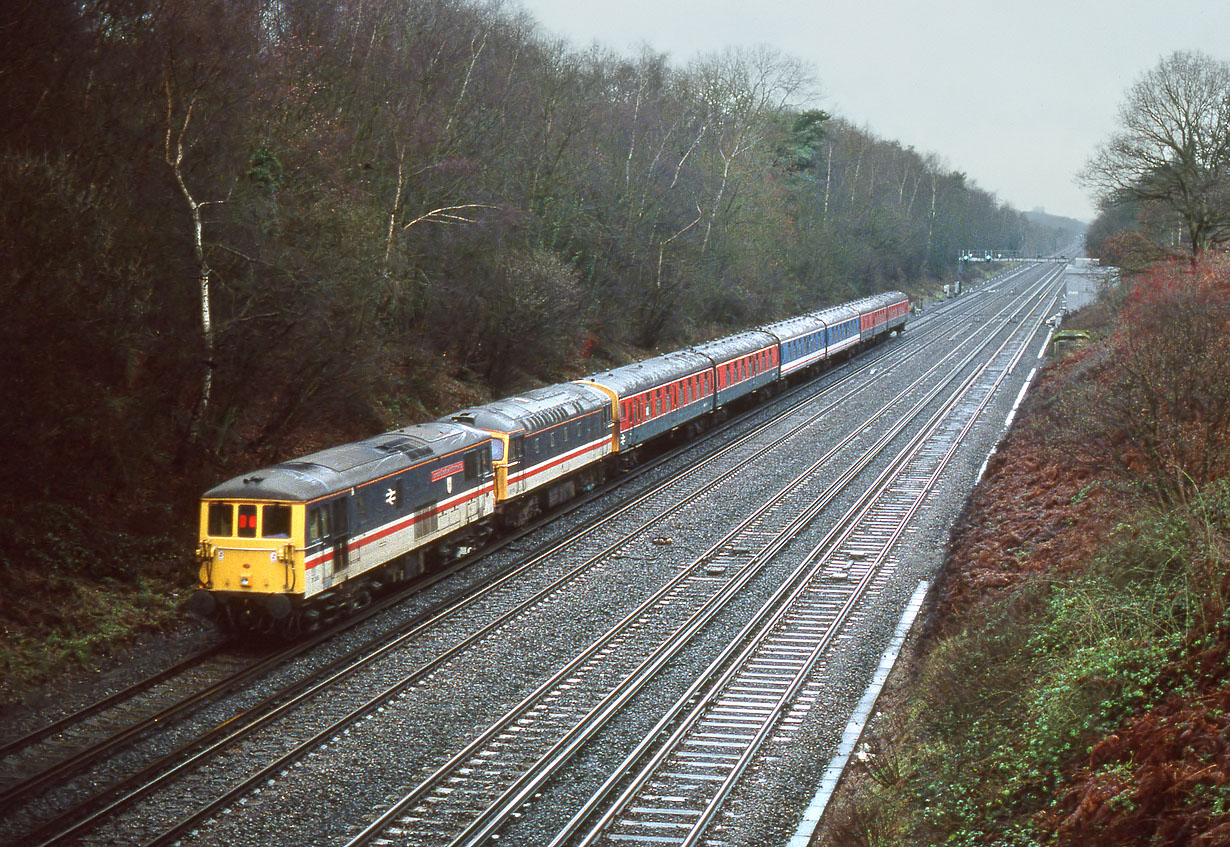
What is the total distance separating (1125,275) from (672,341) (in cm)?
1937

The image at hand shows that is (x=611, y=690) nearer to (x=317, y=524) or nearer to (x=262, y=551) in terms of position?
(x=317, y=524)

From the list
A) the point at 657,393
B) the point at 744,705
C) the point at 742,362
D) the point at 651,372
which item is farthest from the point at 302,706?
the point at 742,362

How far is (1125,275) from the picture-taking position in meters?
40.7

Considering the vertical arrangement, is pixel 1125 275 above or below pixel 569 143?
below

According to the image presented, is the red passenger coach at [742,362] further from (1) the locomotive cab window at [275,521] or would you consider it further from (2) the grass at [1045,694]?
(2) the grass at [1045,694]

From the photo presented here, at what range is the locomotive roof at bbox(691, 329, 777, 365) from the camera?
36531 millimetres

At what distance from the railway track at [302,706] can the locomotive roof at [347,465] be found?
97.5 inches

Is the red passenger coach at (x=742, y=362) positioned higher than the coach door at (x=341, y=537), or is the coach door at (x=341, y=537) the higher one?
the red passenger coach at (x=742, y=362)

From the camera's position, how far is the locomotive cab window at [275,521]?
631 inches

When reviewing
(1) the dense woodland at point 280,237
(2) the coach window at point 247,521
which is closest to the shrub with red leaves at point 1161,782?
A: (2) the coach window at point 247,521

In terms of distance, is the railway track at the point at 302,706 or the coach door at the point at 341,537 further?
the coach door at the point at 341,537

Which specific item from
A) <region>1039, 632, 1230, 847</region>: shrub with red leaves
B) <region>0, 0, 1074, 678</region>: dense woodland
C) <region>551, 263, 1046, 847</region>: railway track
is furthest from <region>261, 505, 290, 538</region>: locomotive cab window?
<region>1039, 632, 1230, 847</region>: shrub with red leaves

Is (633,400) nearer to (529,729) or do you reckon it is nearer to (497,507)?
(497,507)

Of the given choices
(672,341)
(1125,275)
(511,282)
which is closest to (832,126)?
(672,341)
